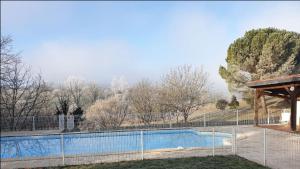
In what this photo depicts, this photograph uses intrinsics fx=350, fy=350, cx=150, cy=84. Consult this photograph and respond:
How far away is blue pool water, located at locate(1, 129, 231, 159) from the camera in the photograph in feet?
33.7

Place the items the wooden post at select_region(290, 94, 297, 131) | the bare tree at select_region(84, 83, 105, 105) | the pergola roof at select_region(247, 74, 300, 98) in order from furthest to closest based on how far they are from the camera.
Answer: the bare tree at select_region(84, 83, 105, 105) → the wooden post at select_region(290, 94, 297, 131) → the pergola roof at select_region(247, 74, 300, 98)

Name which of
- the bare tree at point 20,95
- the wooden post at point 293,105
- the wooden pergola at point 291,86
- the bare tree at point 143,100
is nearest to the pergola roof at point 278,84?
the wooden pergola at point 291,86

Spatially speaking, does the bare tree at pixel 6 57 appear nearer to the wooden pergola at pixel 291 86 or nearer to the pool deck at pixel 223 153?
the pool deck at pixel 223 153

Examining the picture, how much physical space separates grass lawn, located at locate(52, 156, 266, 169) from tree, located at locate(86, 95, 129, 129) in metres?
10.4

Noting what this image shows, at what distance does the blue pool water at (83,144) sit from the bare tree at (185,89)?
9.75 m

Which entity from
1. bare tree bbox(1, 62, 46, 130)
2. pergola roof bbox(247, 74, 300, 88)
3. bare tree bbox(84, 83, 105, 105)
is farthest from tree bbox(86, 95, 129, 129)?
bare tree bbox(84, 83, 105, 105)

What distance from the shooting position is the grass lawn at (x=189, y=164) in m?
8.37

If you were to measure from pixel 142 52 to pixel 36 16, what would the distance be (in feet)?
49.4

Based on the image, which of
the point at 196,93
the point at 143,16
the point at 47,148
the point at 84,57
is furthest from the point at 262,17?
the point at 84,57

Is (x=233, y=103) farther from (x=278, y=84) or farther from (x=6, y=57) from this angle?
(x=6, y=57)

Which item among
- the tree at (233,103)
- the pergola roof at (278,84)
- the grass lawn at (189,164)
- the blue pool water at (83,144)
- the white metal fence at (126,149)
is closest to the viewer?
the grass lawn at (189,164)

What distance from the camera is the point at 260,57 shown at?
2066 centimetres

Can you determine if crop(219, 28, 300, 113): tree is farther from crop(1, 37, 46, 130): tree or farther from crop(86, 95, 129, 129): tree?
crop(1, 37, 46, 130): tree

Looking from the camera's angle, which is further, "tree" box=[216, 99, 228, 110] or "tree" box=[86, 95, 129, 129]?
"tree" box=[216, 99, 228, 110]
